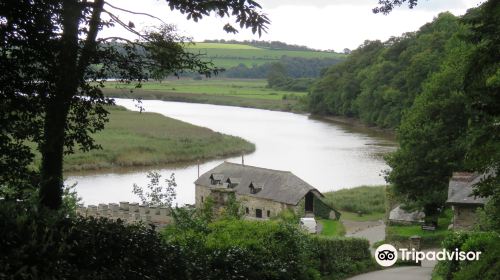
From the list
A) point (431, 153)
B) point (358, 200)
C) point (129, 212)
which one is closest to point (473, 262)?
point (129, 212)

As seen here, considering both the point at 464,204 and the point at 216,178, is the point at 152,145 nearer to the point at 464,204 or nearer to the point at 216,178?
the point at 216,178

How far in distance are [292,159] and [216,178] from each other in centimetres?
1477

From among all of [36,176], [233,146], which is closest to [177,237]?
[36,176]

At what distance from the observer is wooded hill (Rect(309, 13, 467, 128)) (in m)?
53.2

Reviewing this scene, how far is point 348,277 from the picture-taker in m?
17.4

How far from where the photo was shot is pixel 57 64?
7.22m

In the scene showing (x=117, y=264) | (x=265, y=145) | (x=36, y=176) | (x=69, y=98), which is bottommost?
(x=265, y=145)

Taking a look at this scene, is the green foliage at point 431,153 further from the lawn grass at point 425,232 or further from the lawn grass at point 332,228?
the lawn grass at point 332,228

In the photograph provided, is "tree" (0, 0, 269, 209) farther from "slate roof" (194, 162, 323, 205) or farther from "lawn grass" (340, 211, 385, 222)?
"lawn grass" (340, 211, 385, 222)

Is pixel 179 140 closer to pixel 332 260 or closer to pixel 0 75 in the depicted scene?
pixel 332 260

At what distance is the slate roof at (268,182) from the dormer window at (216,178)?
0.60 ft

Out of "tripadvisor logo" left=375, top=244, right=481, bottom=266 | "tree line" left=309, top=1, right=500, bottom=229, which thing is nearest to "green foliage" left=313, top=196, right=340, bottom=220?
"tree line" left=309, top=1, right=500, bottom=229

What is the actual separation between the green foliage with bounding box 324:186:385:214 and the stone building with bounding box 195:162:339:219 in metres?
1.79

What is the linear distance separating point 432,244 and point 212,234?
14183 millimetres
